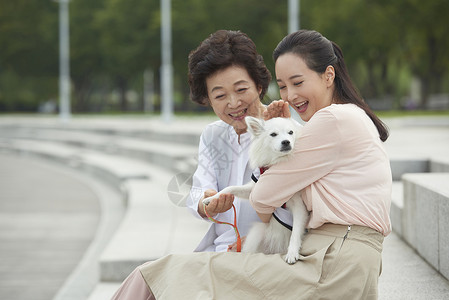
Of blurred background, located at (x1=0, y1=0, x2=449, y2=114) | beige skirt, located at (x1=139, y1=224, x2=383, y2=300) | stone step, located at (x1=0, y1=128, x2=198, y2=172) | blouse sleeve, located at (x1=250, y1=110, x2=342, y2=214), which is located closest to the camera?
beige skirt, located at (x1=139, y1=224, x2=383, y2=300)

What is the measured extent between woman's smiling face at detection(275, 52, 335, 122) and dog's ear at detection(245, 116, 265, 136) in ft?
0.60

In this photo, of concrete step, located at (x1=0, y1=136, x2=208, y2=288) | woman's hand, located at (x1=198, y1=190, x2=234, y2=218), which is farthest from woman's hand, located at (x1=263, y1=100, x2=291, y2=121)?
concrete step, located at (x1=0, y1=136, x2=208, y2=288)

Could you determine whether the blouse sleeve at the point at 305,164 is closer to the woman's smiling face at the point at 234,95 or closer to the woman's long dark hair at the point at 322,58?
the woman's long dark hair at the point at 322,58

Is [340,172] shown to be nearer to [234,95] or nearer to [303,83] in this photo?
[303,83]

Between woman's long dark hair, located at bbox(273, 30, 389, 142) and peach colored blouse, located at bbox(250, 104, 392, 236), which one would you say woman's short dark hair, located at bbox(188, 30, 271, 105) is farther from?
peach colored blouse, located at bbox(250, 104, 392, 236)

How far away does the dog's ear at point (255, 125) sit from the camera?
10.2 feet

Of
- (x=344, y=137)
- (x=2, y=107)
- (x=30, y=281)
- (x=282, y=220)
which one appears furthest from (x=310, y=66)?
(x=2, y=107)

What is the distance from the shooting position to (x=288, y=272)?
2619 millimetres

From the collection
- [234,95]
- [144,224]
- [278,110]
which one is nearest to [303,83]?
[278,110]

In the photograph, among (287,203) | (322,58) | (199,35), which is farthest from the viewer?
(199,35)

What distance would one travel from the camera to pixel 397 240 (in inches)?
218

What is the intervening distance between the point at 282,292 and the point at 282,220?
0.46m

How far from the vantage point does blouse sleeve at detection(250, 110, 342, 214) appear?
2.68 m

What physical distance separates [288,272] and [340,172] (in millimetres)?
474
